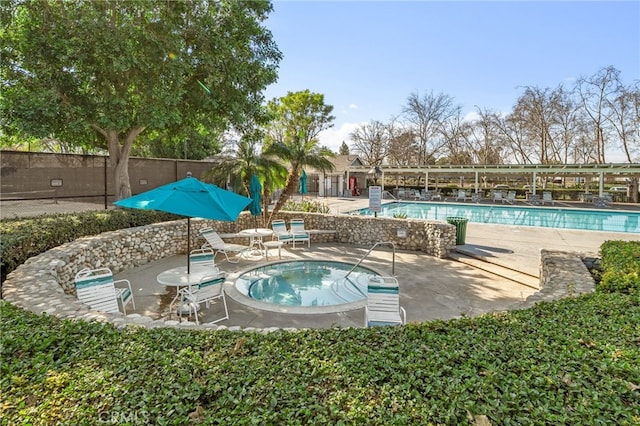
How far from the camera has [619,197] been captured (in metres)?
27.8

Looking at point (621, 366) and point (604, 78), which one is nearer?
point (621, 366)

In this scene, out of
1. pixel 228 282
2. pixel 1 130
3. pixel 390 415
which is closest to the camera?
pixel 390 415

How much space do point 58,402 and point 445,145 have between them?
44800 mm

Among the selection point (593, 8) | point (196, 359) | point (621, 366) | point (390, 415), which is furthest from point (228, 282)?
point (593, 8)

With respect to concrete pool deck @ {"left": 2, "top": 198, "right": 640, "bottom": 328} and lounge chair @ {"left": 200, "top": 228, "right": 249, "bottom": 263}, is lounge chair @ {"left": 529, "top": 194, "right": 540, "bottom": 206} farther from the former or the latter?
lounge chair @ {"left": 200, "top": 228, "right": 249, "bottom": 263}

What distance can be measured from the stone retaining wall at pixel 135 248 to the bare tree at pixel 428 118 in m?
33.2

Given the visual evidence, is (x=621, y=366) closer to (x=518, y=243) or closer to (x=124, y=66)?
(x=518, y=243)

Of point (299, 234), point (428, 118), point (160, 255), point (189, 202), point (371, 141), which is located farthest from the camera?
point (371, 141)

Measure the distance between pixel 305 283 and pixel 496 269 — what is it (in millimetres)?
4915

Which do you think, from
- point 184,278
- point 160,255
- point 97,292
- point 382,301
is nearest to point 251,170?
point 160,255

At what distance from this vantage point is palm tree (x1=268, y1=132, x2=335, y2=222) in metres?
12.4

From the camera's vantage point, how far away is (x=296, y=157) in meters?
12.6

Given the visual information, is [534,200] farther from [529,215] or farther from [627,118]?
[627,118]

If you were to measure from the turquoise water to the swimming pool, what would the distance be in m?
11.2
